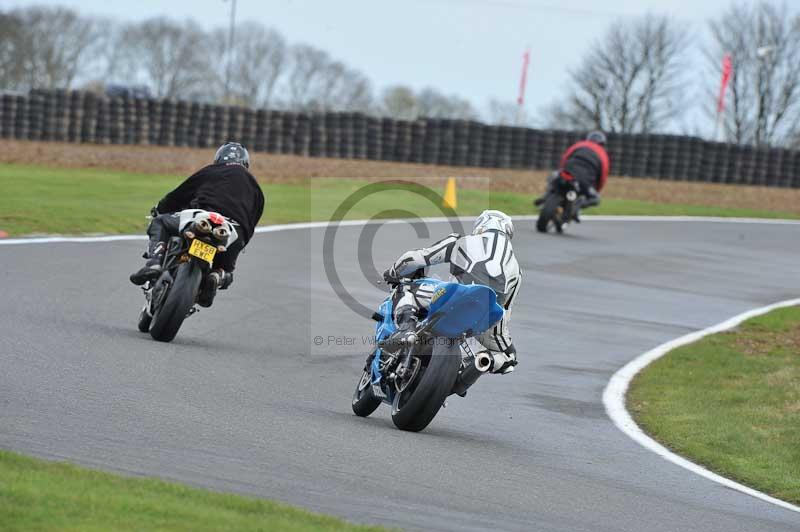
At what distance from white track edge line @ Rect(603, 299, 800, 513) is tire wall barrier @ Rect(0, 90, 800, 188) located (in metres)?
22.5

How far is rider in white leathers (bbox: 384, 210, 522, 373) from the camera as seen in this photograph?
9188mm

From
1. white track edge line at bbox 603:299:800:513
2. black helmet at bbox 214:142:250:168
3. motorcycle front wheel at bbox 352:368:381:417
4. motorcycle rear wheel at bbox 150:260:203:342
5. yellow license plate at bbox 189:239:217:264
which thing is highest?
black helmet at bbox 214:142:250:168

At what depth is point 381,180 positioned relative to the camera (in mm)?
34500

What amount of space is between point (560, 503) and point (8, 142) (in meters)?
30.8

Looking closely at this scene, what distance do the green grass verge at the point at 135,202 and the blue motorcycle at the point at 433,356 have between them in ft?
31.8

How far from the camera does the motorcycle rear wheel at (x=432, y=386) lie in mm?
8742

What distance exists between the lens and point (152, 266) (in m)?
11.8

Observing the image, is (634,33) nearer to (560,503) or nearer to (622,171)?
(622,171)

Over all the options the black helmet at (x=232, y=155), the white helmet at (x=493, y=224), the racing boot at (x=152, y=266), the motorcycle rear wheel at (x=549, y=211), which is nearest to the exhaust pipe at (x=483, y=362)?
the white helmet at (x=493, y=224)

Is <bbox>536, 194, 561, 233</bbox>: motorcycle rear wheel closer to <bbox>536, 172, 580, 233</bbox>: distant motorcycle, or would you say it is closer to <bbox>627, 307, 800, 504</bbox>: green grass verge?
<bbox>536, 172, 580, 233</bbox>: distant motorcycle

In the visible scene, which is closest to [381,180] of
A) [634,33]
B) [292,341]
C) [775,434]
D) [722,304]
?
[722,304]

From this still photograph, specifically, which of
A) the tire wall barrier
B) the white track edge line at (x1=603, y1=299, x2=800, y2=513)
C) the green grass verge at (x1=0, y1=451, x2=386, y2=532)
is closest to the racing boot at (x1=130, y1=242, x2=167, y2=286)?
the white track edge line at (x1=603, y1=299, x2=800, y2=513)

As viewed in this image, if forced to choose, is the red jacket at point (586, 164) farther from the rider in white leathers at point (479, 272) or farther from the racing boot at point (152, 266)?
the rider in white leathers at point (479, 272)

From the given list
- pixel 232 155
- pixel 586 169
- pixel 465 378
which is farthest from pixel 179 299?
pixel 586 169
